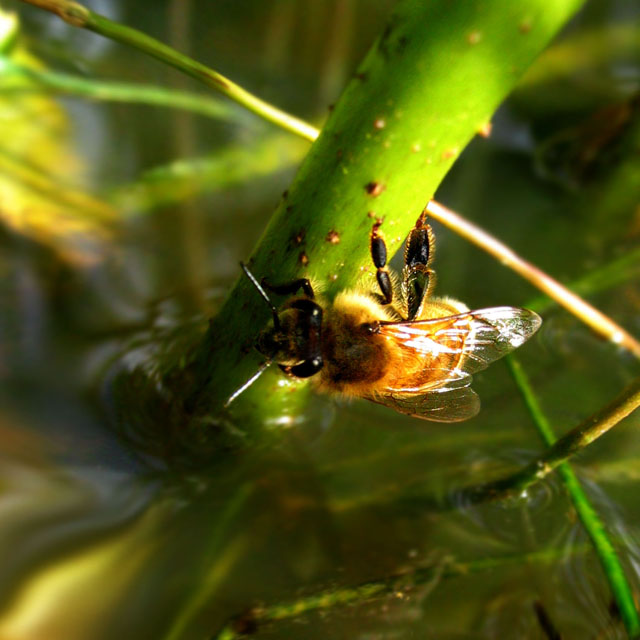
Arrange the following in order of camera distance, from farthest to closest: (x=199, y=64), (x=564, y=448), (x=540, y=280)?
(x=540, y=280) < (x=564, y=448) < (x=199, y=64)

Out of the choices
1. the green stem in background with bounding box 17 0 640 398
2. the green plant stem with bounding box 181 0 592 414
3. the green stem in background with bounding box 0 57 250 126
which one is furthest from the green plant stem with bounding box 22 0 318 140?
the green stem in background with bounding box 0 57 250 126

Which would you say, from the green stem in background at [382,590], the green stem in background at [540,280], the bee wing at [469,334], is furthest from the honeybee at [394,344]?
the green stem in background at [382,590]

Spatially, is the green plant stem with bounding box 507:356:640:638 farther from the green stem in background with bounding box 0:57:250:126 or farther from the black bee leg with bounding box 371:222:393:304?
the green stem in background with bounding box 0:57:250:126

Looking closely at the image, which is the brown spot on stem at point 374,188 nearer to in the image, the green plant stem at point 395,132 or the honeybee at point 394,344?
the green plant stem at point 395,132

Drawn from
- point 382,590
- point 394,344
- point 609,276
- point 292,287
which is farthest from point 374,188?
point 609,276

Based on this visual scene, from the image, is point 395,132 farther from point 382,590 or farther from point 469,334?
point 382,590

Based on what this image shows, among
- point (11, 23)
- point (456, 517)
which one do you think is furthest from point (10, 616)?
point (11, 23)
